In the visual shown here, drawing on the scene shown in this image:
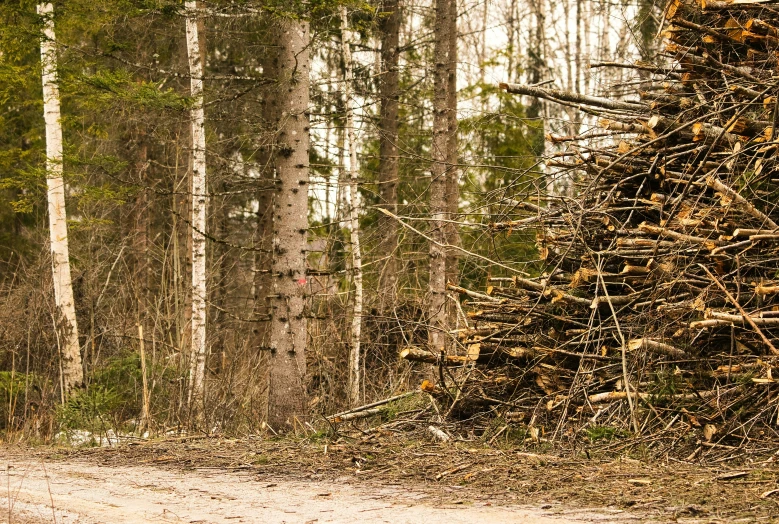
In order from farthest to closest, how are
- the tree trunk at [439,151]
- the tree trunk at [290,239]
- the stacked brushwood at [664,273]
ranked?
the tree trunk at [439,151], the tree trunk at [290,239], the stacked brushwood at [664,273]

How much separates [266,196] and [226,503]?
14.3 metres

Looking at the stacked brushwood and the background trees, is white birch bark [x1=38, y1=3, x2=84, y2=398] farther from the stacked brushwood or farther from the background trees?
the stacked brushwood

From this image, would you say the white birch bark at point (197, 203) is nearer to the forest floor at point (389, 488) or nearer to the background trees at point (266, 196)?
the background trees at point (266, 196)

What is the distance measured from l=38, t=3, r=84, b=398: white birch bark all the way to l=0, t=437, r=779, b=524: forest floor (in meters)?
5.59

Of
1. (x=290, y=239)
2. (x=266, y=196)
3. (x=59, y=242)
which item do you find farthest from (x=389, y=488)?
(x=266, y=196)

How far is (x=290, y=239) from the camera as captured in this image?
10078 millimetres

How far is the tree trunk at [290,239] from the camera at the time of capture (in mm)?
10062

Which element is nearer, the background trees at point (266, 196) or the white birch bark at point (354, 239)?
the background trees at point (266, 196)

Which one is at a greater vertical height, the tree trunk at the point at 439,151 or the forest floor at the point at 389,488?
the tree trunk at the point at 439,151

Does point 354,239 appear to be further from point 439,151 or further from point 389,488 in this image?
point 389,488

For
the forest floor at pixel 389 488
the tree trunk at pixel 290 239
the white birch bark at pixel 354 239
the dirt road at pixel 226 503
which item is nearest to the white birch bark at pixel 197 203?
the white birch bark at pixel 354 239

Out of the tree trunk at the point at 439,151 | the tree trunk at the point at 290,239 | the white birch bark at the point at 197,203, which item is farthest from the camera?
the white birch bark at the point at 197,203

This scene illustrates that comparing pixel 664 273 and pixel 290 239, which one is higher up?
pixel 290 239

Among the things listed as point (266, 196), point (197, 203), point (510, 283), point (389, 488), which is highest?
point (266, 196)
